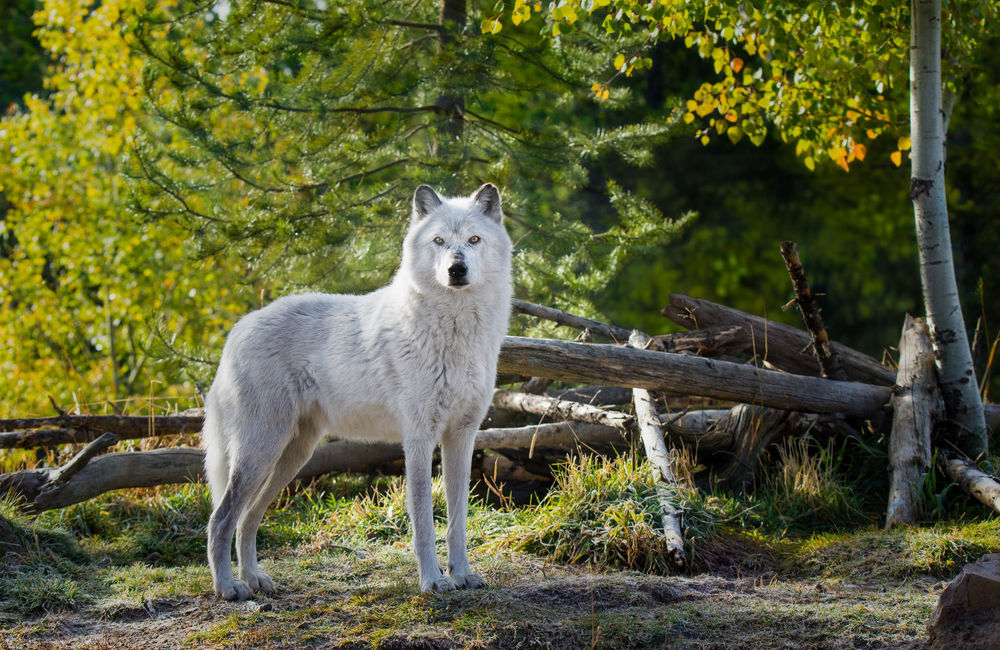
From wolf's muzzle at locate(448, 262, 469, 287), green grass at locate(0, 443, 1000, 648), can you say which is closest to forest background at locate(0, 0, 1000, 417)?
green grass at locate(0, 443, 1000, 648)

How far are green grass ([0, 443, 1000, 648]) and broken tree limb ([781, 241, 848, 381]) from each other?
63cm

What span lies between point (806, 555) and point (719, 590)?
85cm

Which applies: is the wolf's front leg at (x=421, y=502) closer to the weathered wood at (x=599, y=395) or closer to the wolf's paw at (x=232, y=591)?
the wolf's paw at (x=232, y=591)

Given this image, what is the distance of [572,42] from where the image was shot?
24.5ft

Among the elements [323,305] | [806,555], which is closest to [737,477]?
[806,555]

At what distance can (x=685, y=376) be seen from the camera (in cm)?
542

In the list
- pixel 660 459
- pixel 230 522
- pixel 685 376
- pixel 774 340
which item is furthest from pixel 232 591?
pixel 774 340

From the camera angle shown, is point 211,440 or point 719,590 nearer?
point 719,590

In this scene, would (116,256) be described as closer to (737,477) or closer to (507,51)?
(507,51)

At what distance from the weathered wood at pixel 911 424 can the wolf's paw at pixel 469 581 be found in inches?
101

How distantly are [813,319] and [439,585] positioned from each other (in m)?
3.45

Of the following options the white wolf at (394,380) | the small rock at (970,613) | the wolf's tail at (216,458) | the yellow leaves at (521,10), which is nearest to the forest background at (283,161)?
the yellow leaves at (521,10)

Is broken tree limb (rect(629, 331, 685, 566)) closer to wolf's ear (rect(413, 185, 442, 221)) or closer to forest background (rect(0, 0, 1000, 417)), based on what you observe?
forest background (rect(0, 0, 1000, 417))

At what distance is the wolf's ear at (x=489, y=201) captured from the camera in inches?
166
